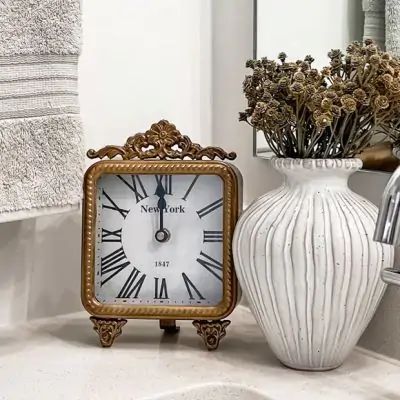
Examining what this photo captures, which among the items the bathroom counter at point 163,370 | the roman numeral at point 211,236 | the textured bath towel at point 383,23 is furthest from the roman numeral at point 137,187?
the textured bath towel at point 383,23

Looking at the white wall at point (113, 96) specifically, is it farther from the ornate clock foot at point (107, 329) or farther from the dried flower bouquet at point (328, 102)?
the dried flower bouquet at point (328, 102)

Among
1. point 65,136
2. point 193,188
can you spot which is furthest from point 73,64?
point 193,188

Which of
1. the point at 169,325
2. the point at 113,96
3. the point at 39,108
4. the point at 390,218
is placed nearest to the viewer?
the point at 390,218

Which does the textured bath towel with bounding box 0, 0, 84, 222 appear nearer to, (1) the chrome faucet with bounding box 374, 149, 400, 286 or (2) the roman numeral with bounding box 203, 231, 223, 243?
(2) the roman numeral with bounding box 203, 231, 223, 243

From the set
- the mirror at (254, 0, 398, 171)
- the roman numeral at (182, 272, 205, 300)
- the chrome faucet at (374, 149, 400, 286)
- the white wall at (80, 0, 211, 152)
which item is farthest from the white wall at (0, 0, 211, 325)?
the chrome faucet at (374, 149, 400, 286)

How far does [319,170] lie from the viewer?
37.3 inches

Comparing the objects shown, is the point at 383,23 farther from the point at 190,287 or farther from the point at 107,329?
the point at 107,329

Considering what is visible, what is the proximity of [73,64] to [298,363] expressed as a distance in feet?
1.60

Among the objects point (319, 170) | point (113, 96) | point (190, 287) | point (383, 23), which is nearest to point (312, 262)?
point (319, 170)

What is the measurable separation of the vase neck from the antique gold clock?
0.12 m

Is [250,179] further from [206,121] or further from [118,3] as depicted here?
[118,3]

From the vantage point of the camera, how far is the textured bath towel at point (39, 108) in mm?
985

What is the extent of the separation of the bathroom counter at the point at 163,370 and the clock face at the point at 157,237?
0.07m

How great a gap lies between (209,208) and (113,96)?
0.28 meters
